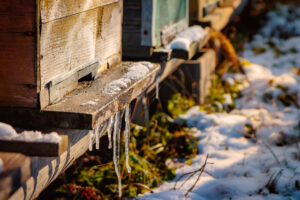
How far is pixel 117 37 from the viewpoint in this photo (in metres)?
3.04

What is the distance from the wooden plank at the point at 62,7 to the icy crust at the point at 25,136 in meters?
0.55

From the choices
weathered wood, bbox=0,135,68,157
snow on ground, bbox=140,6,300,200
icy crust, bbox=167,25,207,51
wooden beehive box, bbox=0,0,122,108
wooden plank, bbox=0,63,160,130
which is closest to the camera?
weathered wood, bbox=0,135,68,157

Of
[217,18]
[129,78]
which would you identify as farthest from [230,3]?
[129,78]

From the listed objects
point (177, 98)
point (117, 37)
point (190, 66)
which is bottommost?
point (177, 98)

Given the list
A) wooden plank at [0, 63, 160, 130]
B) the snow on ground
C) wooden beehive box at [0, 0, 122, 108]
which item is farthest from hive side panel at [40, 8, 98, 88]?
the snow on ground

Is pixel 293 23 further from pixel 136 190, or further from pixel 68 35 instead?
pixel 68 35

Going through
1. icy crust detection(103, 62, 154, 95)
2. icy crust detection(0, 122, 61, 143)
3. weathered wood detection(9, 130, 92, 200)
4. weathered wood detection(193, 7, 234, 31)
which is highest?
weathered wood detection(193, 7, 234, 31)

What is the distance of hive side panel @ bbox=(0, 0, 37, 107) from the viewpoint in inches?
75.4

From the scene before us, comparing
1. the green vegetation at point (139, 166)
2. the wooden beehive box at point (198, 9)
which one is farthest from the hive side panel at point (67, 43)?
the wooden beehive box at point (198, 9)

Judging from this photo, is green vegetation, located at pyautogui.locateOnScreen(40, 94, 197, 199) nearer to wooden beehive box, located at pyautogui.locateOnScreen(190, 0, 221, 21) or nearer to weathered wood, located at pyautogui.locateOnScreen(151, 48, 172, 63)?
weathered wood, located at pyautogui.locateOnScreen(151, 48, 172, 63)

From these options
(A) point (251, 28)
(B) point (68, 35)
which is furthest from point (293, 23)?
(B) point (68, 35)

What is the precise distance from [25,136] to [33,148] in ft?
0.27

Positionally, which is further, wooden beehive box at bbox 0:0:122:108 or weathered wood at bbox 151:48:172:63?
weathered wood at bbox 151:48:172:63

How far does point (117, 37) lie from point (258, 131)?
2.12 meters
